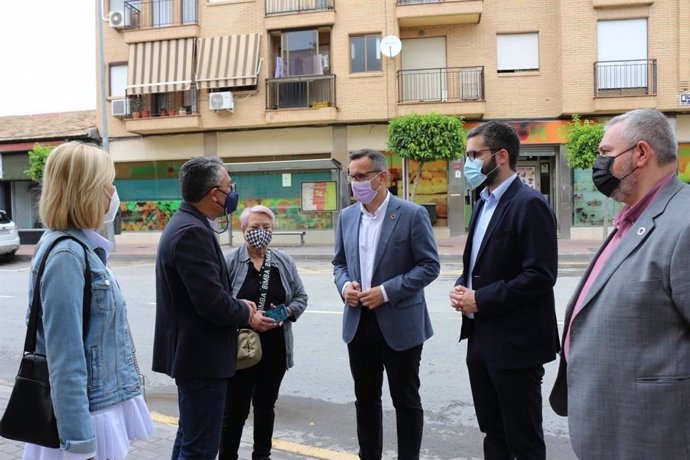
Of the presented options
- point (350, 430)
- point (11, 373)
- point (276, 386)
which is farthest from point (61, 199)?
point (11, 373)

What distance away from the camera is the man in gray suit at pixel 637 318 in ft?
6.45

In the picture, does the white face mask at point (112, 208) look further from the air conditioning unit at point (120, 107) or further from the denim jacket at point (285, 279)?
the air conditioning unit at point (120, 107)

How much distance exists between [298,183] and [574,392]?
1929 centimetres

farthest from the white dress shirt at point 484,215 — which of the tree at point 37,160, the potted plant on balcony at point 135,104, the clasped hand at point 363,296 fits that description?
the potted plant on balcony at point 135,104

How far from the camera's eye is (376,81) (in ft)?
66.3

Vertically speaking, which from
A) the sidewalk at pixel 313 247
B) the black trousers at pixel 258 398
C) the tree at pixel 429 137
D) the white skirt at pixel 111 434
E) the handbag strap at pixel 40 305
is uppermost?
the tree at pixel 429 137

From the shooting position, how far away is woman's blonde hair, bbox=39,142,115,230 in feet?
7.55

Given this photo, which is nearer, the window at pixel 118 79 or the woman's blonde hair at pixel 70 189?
the woman's blonde hair at pixel 70 189

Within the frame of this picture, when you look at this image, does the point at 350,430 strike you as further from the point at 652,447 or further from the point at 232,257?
the point at 652,447

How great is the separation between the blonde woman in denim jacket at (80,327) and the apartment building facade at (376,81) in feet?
57.2

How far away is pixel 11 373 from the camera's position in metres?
6.46

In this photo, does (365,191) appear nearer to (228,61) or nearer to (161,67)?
(228,61)

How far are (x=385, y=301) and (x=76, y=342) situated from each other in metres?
1.87


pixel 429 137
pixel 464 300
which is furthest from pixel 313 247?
pixel 464 300
